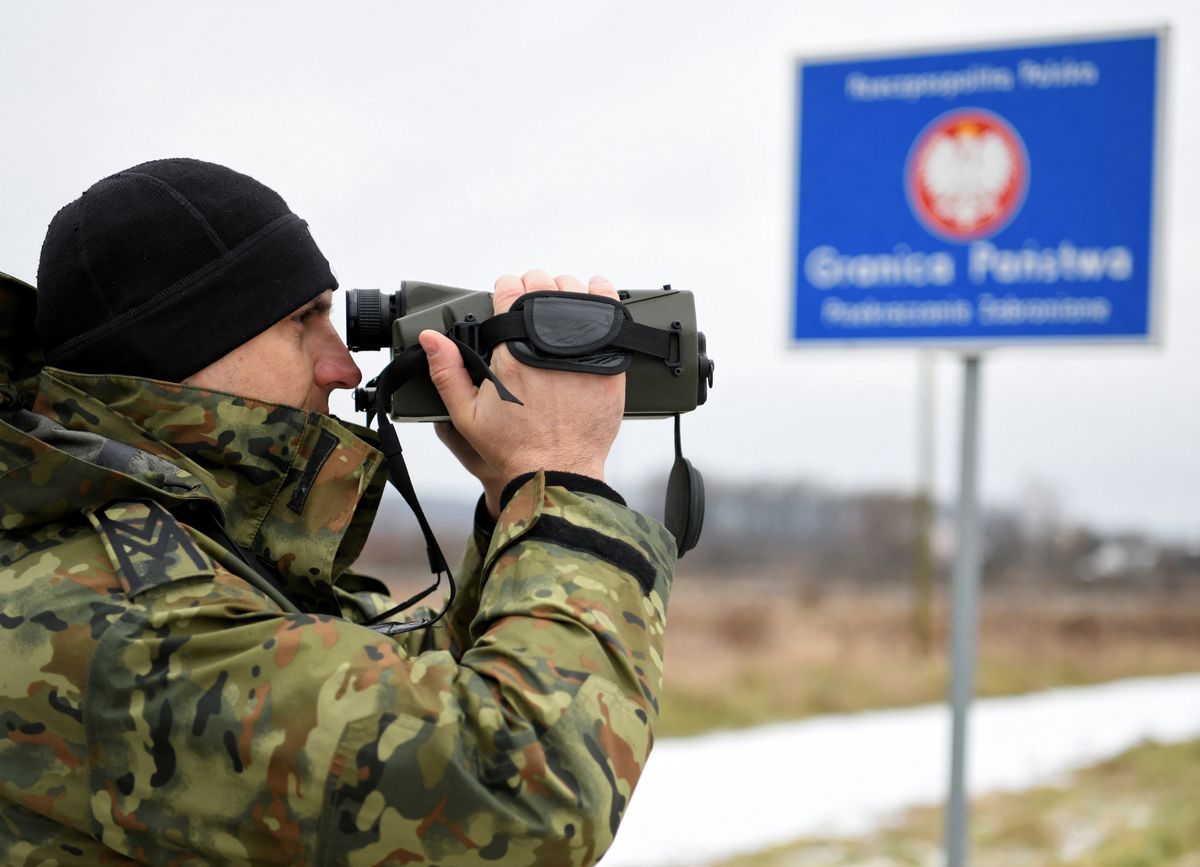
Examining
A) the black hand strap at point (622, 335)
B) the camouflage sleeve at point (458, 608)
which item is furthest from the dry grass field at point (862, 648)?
the black hand strap at point (622, 335)

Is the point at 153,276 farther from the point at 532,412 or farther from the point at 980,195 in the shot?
the point at 980,195

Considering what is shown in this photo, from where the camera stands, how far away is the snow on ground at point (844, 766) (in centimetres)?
666

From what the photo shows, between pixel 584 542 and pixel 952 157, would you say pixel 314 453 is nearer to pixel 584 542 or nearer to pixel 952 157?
pixel 584 542

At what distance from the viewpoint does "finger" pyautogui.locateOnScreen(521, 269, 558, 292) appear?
4.61 feet

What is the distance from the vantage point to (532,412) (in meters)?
1.35

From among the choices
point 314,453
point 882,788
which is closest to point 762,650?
point 882,788

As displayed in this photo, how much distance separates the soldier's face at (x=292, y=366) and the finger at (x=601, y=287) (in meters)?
0.35

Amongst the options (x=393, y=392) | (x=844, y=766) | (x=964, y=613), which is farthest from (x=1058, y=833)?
(x=393, y=392)

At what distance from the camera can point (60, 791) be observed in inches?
45.6

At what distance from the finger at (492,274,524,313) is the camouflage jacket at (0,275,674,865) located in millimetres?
246

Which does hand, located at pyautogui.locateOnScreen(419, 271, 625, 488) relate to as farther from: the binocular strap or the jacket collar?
the jacket collar

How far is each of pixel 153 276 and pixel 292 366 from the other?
0.20 meters

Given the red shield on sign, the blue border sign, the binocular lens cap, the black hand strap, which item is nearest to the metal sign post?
the blue border sign

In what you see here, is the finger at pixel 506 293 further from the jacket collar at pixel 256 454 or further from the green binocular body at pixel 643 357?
the jacket collar at pixel 256 454
